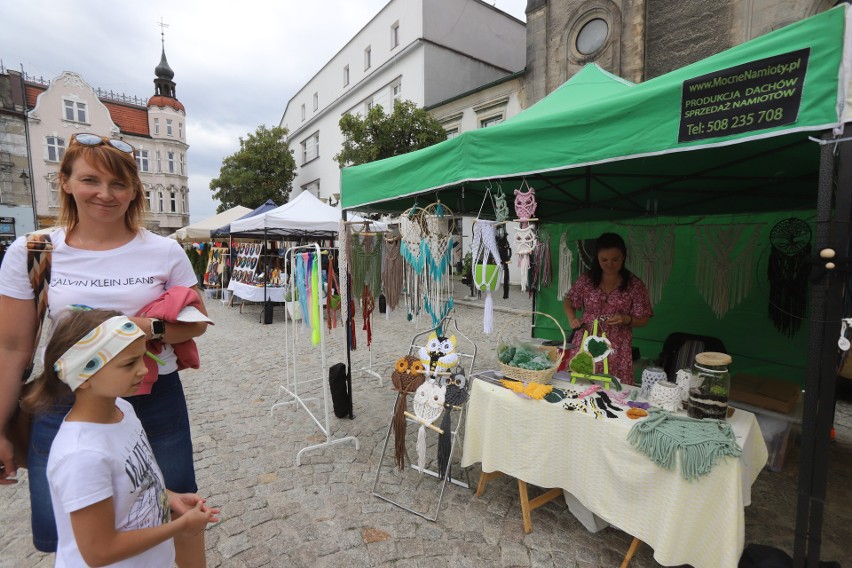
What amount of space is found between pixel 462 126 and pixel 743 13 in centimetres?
834

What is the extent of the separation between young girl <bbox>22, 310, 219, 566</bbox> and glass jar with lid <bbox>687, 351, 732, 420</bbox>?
219 cm

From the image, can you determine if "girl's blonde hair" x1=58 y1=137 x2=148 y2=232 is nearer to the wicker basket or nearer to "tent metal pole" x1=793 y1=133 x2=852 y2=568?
the wicker basket

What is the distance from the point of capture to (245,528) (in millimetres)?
2322

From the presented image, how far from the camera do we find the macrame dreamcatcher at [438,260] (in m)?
2.79

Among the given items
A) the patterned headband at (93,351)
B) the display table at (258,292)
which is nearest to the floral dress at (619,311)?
the patterned headband at (93,351)

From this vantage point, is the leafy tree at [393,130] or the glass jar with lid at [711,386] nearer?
the glass jar with lid at [711,386]

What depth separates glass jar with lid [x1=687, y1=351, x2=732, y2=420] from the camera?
6.24ft

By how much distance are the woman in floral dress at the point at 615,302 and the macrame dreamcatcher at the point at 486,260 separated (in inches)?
33.2

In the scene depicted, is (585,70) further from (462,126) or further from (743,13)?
(462,126)

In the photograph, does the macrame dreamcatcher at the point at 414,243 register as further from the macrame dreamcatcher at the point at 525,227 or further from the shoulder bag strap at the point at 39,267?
the shoulder bag strap at the point at 39,267

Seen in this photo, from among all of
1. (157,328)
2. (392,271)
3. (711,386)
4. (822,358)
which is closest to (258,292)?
(392,271)

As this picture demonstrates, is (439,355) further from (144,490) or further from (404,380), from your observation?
(144,490)

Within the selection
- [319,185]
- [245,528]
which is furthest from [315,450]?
[319,185]

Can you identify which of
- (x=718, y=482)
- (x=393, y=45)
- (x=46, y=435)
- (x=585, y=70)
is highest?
(x=393, y=45)
